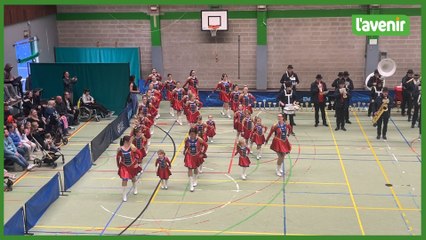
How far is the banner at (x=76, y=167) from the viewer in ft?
50.8

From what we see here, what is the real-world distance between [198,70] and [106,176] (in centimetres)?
1320

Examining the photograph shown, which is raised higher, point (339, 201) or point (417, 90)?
point (417, 90)

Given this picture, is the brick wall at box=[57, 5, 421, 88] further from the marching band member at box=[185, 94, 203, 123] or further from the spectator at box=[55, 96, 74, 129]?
the marching band member at box=[185, 94, 203, 123]

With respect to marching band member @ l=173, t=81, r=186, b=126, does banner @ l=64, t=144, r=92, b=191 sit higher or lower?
lower

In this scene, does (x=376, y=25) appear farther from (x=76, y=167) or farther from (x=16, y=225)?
(x=16, y=225)

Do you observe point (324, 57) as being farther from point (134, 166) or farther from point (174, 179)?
point (134, 166)

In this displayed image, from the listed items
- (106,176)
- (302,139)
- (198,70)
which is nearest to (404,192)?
(302,139)

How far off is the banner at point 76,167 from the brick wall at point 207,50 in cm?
1240

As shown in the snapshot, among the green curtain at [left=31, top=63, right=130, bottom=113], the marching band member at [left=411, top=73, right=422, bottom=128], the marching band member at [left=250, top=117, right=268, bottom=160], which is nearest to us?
the marching band member at [left=250, top=117, right=268, bottom=160]

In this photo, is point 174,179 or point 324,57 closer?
point 174,179

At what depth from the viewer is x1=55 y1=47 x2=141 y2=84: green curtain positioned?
1126 inches

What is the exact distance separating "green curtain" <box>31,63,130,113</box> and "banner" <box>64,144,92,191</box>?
7.04m

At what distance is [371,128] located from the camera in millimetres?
22000

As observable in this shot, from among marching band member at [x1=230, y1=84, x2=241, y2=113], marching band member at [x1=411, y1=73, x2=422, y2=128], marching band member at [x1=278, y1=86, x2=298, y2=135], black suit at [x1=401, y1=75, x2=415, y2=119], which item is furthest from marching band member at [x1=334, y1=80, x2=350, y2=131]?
marching band member at [x1=230, y1=84, x2=241, y2=113]
